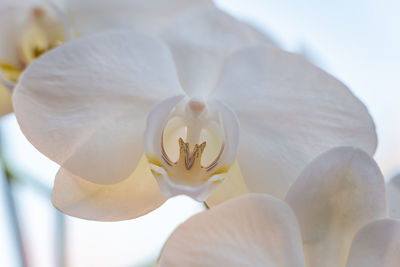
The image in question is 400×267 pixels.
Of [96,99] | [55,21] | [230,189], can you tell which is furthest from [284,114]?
[55,21]

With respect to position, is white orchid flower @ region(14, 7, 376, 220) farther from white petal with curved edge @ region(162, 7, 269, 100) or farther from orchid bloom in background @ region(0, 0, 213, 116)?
orchid bloom in background @ region(0, 0, 213, 116)

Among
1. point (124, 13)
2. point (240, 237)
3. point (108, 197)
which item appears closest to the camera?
point (240, 237)

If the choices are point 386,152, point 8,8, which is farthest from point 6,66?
point 386,152

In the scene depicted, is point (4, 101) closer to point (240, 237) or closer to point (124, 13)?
point (124, 13)

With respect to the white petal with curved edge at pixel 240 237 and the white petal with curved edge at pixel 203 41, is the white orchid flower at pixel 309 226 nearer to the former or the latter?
the white petal with curved edge at pixel 240 237

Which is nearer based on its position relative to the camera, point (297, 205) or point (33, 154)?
point (297, 205)

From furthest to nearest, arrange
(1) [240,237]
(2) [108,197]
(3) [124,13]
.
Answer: (3) [124,13]
(2) [108,197]
(1) [240,237]

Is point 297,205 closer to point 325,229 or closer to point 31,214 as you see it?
point 325,229
